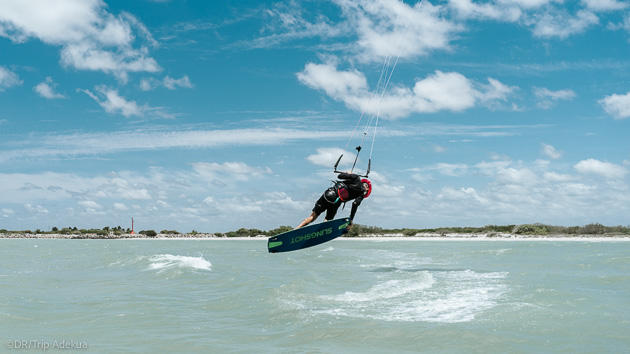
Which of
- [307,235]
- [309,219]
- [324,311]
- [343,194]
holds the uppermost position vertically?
[343,194]

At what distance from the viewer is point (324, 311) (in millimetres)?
12484

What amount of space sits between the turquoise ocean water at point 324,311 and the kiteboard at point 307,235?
1.38 meters

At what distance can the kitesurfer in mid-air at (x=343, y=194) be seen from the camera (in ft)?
50.0

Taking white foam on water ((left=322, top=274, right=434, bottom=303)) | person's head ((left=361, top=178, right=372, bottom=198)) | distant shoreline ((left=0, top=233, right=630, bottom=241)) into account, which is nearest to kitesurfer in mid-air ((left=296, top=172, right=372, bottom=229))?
person's head ((left=361, top=178, right=372, bottom=198))

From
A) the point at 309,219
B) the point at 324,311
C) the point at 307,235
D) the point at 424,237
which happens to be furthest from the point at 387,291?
the point at 424,237

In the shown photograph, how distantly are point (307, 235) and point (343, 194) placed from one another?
6.53 ft

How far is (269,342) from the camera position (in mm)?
9609

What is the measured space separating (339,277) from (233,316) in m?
8.03

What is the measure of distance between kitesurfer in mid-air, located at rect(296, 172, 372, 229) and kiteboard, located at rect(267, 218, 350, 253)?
73 centimetres

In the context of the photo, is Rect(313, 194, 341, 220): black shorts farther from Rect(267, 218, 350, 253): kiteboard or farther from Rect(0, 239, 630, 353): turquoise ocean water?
Rect(0, 239, 630, 353): turquoise ocean water

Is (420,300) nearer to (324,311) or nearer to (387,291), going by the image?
(387,291)

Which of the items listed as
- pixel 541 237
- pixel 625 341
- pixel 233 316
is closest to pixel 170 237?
pixel 541 237

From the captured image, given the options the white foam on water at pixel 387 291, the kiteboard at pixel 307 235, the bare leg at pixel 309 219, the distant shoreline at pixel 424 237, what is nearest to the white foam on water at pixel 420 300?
the white foam on water at pixel 387 291

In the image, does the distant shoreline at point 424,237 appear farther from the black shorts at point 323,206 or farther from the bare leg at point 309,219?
the bare leg at point 309,219
